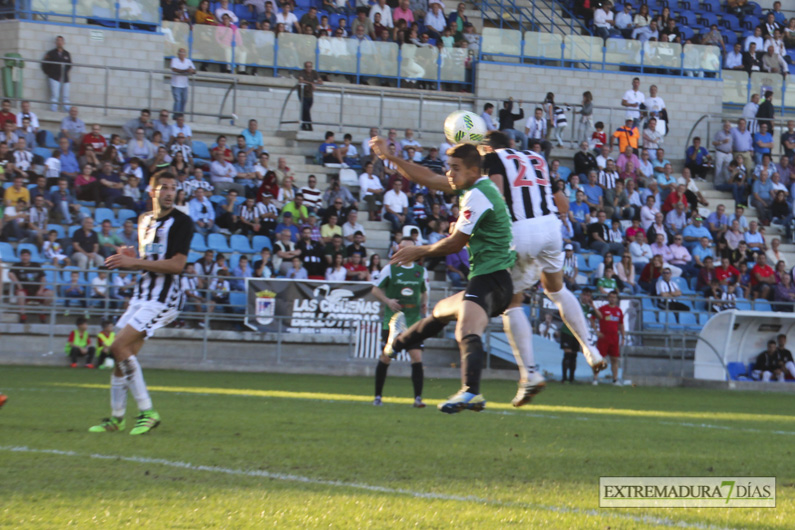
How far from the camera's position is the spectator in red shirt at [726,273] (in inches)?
979

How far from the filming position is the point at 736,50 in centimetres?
3428

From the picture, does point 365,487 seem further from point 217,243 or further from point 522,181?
point 217,243

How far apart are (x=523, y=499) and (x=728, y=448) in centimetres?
371

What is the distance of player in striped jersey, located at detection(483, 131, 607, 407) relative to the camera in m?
8.59

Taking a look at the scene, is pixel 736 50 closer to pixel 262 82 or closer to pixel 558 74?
pixel 558 74

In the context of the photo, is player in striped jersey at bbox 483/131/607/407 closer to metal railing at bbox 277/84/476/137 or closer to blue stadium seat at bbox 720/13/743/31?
metal railing at bbox 277/84/476/137

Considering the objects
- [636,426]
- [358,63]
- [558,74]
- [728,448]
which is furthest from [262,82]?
[728,448]

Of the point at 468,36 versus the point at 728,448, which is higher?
the point at 468,36

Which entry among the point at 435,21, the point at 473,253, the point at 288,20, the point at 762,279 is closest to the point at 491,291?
the point at 473,253

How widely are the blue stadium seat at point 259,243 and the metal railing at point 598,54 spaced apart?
37.2 ft

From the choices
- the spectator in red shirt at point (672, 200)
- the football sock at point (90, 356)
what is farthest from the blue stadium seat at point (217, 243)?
the spectator in red shirt at point (672, 200)

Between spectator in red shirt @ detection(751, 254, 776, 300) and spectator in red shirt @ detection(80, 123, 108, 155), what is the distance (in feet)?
49.4

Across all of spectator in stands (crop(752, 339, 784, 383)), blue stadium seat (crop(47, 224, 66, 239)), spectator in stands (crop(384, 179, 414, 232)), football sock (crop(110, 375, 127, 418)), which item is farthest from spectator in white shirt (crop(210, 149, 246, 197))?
football sock (crop(110, 375, 127, 418))

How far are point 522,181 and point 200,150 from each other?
17406 mm
